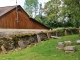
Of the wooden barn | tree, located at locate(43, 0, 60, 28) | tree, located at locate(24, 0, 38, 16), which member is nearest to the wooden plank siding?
the wooden barn

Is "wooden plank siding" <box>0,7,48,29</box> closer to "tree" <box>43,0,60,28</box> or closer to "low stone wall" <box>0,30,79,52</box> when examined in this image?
"low stone wall" <box>0,30,79,52</box>

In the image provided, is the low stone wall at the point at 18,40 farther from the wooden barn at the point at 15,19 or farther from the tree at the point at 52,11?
the tree at the point at 52,11

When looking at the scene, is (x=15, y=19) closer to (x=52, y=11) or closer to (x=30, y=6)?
(x=52, y=11)

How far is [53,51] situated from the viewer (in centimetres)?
1775

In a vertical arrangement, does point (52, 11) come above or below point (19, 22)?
above

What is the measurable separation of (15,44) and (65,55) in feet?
21.9

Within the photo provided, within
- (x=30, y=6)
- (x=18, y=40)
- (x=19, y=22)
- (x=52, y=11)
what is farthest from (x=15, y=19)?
(x=30, y=6)

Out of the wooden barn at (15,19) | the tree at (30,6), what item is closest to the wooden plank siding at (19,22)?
the wooden barn at (15,19)

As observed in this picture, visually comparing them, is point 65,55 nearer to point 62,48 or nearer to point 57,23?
point 62,48

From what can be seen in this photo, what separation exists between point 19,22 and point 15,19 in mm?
1294

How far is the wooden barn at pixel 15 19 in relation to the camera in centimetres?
3000

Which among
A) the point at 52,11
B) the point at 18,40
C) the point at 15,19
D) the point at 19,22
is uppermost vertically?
the point at 52,11

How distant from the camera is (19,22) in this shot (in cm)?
3344

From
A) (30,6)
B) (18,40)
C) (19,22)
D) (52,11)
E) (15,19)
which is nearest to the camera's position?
(18,40)
